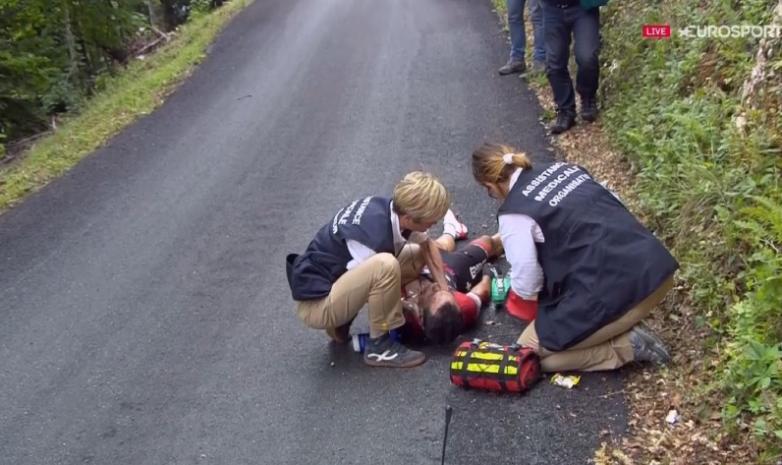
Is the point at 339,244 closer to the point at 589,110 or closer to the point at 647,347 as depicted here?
the point at 647,347

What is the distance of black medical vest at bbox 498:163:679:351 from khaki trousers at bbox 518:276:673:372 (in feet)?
0.14

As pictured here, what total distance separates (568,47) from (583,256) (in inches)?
140

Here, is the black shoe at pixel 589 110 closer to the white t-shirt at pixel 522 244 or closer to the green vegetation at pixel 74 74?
the white t-shirt at pixel 522 244

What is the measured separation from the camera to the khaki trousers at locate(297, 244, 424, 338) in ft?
15.2

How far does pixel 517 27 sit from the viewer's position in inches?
367

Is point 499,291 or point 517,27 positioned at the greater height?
point 517,27

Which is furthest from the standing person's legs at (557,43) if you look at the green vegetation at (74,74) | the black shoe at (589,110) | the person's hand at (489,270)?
the green vegetation at (74,74)

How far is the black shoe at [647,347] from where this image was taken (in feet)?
13.9

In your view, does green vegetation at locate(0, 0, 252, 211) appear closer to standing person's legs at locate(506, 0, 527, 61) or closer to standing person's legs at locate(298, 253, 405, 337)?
standing person's legs at locate(506, 0, 527, 61)

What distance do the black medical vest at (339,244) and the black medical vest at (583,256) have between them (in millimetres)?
708

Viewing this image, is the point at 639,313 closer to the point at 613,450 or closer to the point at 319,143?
the point at 613,450

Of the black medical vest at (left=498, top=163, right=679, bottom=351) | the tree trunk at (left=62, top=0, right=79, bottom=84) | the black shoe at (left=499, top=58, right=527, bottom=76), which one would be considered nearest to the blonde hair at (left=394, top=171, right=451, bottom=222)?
the black medical vest at (left=498, top=163, right=679, bottom=351)

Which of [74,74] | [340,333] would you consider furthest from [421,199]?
[74,74]

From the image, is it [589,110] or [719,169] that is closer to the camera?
[719,169]
